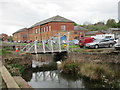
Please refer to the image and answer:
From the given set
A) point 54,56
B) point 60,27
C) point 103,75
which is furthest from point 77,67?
point 60,27

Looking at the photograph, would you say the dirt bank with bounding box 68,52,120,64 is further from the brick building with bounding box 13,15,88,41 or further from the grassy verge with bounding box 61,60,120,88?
the brick building with bounding box 13,15,88,41

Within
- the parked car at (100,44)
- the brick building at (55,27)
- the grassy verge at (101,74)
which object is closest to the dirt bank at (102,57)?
the parked car at (100,44)

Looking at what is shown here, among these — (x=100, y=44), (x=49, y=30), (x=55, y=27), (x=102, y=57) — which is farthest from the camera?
(x=49, y=30)

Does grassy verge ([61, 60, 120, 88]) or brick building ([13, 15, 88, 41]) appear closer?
grassy verge ([61, 60, 120, 88])

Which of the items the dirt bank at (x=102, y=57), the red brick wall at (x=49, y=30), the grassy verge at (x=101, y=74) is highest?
the red brick wall at (x=49, y=30)

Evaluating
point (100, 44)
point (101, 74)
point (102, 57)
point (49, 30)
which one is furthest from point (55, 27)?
point (101, 74)

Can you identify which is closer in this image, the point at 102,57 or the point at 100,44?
the point at 102,57

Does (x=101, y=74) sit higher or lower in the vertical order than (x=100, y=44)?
lower

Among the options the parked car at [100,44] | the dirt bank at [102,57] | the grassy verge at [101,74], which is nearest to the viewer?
the grassy verge at [101,74]

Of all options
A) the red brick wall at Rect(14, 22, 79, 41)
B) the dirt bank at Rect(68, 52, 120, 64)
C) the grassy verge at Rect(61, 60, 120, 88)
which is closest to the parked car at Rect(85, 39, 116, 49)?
the dirt bank at Rect(68, 52, 120, 64)

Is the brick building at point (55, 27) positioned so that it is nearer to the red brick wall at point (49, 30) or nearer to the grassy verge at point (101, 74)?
the red brick wall at point (49, 30)

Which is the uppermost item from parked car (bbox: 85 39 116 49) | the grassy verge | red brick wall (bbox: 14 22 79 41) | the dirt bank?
red brick wall (bbox: 14 22 79 41)

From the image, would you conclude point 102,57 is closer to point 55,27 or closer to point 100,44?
point 100,44

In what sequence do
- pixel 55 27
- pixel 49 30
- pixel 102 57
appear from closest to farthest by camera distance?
pixel 102 57 < pixel 55 27 < pixel 49 30
